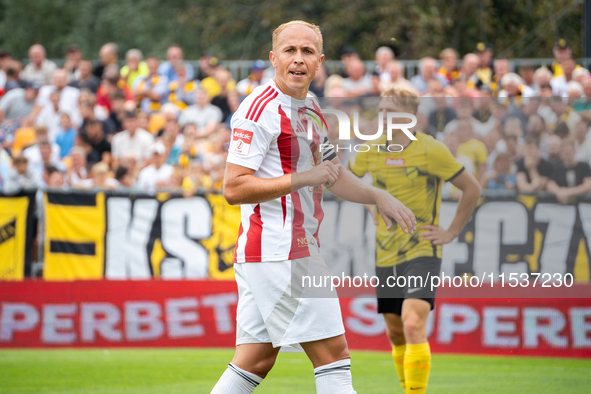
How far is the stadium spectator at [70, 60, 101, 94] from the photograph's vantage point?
15.1 m

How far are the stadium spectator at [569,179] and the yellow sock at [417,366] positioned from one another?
4.31 metres

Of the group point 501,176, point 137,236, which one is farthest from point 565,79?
point 137,236

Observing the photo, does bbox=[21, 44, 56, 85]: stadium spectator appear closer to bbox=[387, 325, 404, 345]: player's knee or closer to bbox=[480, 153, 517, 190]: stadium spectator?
bbox=[480, 153, 517, 190]: stadium spectator

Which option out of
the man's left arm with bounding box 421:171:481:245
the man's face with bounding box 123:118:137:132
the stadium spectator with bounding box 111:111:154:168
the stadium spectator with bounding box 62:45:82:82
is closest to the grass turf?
the man's left arm with bounding box 421:171:481:245

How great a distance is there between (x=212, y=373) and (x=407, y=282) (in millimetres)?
3128

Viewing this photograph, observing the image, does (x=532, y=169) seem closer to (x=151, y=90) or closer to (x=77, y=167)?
(x=77, y=167)

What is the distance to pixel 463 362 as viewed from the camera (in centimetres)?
911

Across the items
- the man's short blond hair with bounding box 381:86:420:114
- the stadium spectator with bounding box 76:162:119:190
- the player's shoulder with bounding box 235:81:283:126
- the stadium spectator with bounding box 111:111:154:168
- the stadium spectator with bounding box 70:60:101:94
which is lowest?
the player's shoulder with bounding box 235:81:283:126

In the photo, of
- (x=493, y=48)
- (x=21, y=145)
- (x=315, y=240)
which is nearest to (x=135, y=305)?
(x=21, y=145)

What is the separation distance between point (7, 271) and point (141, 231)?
6.12 feet

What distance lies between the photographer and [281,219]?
4.43 m

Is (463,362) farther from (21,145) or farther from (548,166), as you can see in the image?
(21,145)

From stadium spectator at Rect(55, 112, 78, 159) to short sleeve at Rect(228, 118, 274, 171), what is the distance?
10.1 m

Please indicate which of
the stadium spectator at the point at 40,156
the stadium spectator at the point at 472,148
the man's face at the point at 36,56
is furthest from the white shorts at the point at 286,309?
the man's face at the point at 36,56
